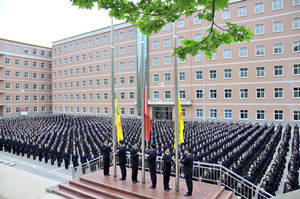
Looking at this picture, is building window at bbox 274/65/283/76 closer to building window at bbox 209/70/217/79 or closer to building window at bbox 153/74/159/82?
building window at bbox 209/70/217/79

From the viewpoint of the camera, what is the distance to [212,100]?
97.7 ft

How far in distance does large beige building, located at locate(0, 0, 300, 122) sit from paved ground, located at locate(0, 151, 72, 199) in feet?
73.0

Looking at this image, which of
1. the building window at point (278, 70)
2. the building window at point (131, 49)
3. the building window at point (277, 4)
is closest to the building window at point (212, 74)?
the building window at point (278, 70)

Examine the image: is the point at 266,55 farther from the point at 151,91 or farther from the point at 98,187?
the point at 98,187

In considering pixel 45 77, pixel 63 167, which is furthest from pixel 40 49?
pixel 63 167

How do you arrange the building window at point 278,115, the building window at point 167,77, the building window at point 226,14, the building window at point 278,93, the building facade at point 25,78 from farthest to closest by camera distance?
the building facade at point 25,78 → the building window at point 167,77 → the building window at point 226,14 → the building window at point 278,115 → the building window at point 278,93

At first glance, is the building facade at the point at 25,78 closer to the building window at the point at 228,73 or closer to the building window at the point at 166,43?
the building window at the point at 166,43

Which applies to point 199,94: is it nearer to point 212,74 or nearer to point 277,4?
point 212,74

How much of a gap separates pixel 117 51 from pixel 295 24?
88.5 feet

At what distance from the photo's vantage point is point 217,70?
29.4 meters

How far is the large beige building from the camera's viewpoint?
82.9 ft

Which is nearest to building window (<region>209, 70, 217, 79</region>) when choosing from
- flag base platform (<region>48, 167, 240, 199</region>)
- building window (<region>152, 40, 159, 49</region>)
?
building window (<region>152, 40, 159, 49</region>)

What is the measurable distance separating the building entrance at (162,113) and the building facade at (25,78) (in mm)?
24171

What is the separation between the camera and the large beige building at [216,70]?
25.3m
